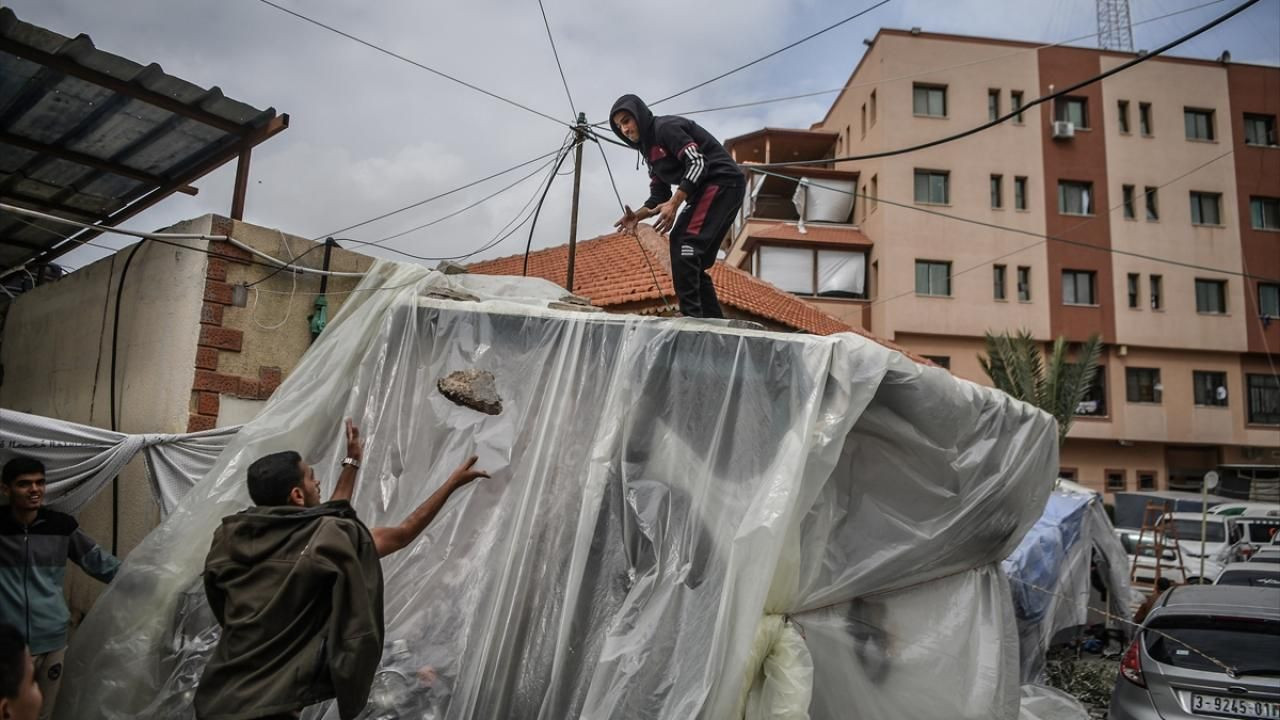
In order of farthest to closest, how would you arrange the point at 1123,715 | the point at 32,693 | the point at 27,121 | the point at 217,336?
the point at 1123,715
the point at 27,121
the point at 217,336
the point at 32,693

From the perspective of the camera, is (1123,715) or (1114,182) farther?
(1114,182)

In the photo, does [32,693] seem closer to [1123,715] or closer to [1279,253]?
[1123,715]

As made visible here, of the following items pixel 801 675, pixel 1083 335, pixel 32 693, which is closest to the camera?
pixel 32 693

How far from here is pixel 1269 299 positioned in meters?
24.0

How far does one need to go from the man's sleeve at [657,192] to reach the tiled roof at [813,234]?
17545mm

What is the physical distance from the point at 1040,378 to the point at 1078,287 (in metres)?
5.59

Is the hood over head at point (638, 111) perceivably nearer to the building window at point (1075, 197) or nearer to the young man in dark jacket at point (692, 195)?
the young man in dark jacket at point (692, 195)

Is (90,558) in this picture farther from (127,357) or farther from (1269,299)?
(1269,299)

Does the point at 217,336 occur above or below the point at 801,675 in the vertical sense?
above

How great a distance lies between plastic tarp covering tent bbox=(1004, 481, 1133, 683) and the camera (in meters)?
6.77

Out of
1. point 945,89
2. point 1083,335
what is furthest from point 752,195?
point 1083,335

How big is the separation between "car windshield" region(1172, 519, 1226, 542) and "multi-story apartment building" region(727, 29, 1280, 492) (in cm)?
739

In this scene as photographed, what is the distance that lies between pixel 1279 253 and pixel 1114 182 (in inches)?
206

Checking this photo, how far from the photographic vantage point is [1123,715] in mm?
5176
